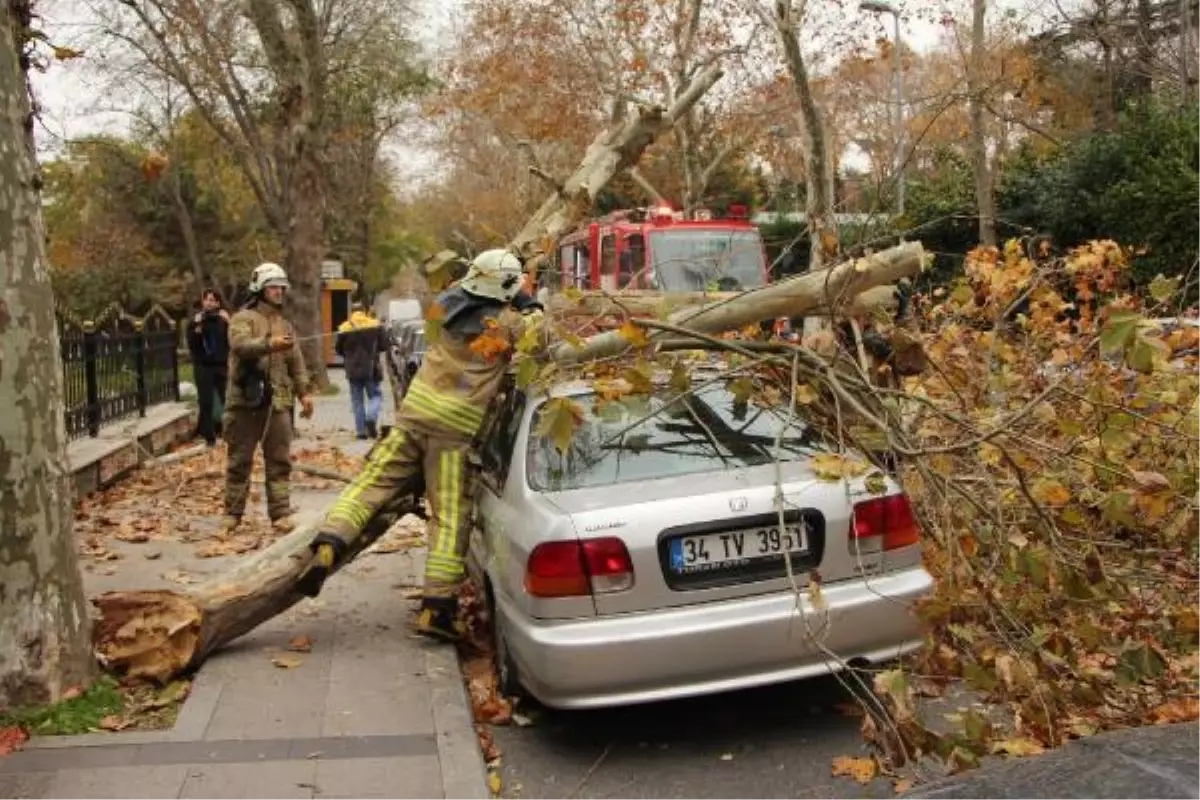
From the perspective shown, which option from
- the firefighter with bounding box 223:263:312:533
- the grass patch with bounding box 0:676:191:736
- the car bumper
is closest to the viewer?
the car bumper

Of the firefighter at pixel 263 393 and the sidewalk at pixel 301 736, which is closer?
the sidewalk at pixel 301 736

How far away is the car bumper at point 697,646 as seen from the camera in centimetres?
451

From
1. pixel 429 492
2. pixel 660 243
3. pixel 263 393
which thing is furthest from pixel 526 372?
pixel 660 243

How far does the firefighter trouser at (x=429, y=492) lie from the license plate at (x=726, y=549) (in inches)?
63.4

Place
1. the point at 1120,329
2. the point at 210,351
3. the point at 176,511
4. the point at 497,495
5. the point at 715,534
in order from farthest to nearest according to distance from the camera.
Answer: the point at 210,351 < the point at 176,511 < the point at 497,495 < the point at 715,534 < the point at 1120,329

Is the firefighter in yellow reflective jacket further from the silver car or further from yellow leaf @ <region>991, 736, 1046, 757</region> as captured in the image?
yellow leaf @ <region>991, 736, 1046, 757</region>

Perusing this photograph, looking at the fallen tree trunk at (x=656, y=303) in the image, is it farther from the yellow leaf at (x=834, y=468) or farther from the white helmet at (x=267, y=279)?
the white helmet at (x=267, y=279)

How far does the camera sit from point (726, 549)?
4652 millimetres

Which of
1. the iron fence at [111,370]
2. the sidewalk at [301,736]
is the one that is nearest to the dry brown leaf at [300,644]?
the sidewalk at [301,736]

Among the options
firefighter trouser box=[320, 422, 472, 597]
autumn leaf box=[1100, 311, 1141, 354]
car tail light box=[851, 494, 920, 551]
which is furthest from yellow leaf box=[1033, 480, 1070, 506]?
firefighter trouser box=[320, 422, 472, 597]

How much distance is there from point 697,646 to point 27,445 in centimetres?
268

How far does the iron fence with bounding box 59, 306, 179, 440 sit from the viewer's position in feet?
36.7

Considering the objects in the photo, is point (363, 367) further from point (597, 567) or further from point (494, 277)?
point (597, 567)

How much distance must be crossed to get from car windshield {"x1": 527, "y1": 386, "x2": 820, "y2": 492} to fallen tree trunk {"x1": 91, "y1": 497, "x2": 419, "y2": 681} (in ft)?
5.14
